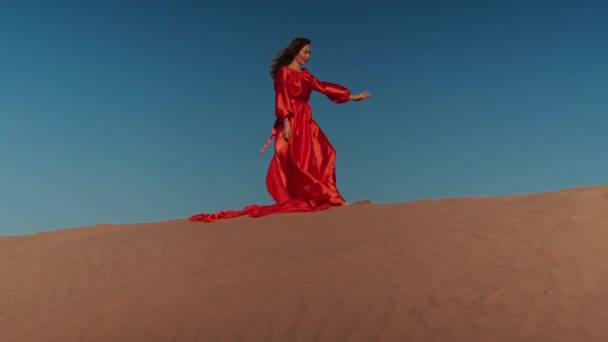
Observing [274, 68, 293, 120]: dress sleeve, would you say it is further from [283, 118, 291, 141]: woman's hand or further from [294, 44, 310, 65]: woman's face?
[294, 44, 310, 65]: woman's face

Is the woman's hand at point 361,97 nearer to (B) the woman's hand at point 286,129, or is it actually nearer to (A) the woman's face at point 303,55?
(A) the woman's face at point 303,55

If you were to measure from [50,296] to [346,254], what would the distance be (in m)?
3.92

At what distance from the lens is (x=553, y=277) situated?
494 centimetres

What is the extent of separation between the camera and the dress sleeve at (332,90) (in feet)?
29.6

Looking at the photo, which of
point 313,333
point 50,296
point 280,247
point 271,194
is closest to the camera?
point 313,333

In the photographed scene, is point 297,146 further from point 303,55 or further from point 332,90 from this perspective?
point 303,55

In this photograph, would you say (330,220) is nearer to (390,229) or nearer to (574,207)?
(390,229)

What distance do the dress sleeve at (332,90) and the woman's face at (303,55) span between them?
0.28m

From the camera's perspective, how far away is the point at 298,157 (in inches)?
336

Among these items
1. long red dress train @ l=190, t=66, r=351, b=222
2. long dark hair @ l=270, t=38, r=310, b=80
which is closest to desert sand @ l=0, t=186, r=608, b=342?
long red dress train @ l=190, t=66, r=351, b=222

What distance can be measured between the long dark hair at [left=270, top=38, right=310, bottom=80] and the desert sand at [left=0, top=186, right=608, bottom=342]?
2.53m

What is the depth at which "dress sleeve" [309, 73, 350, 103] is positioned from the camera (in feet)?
29.6

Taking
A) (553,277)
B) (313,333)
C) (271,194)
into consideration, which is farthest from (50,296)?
(553,277)

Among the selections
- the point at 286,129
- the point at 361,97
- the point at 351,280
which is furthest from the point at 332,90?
the point at 351,280
